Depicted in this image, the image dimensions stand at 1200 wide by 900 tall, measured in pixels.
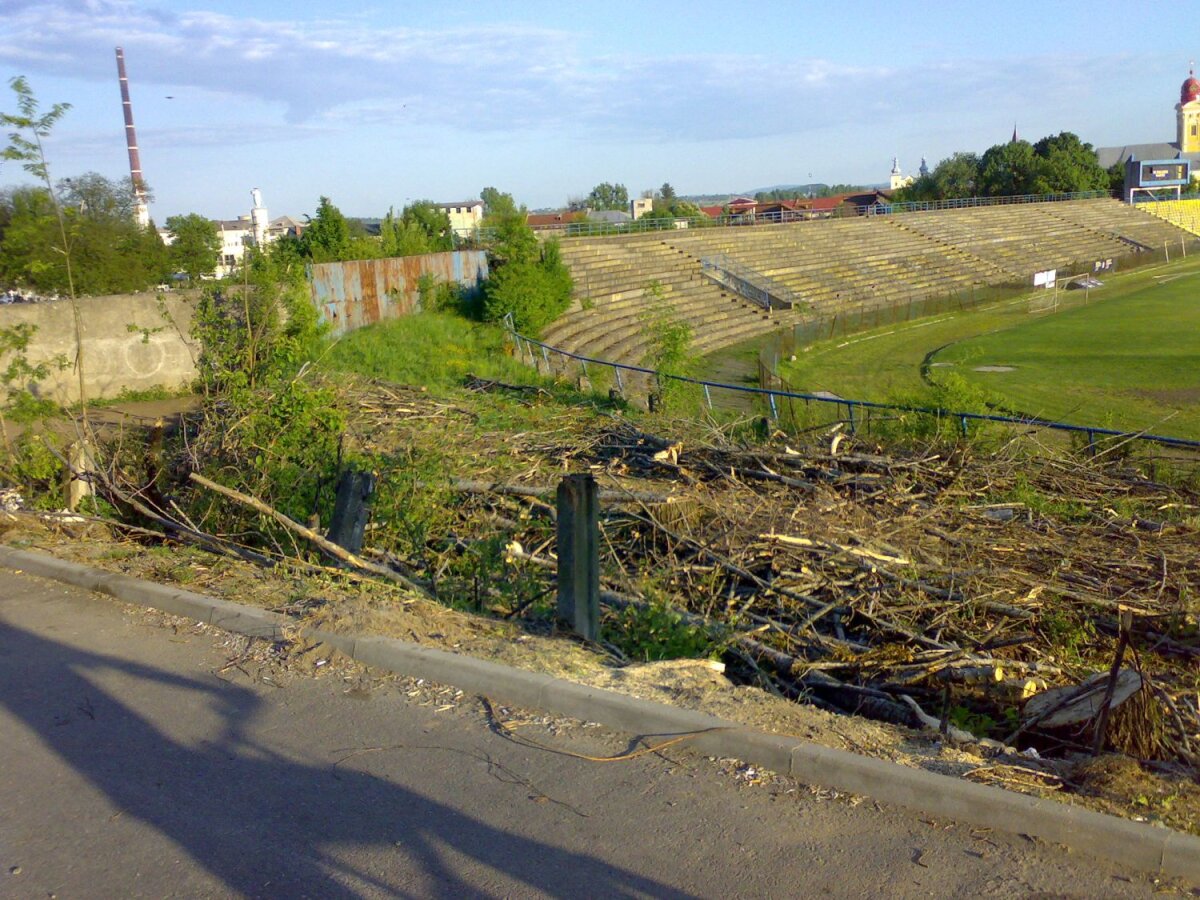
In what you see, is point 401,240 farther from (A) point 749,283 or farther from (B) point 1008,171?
(B) point 1008,171

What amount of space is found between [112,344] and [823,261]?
135 ft

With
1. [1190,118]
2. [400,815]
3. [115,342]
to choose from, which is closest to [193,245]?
[115,342]

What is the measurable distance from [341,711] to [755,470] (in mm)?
6205

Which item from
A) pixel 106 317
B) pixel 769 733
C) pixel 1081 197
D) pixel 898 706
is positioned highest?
pixel 1081 197

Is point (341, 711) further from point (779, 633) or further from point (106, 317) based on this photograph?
point (106, 317)

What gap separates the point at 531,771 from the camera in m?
5.06

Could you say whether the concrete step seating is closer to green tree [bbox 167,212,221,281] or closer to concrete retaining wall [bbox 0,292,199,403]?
green tree [bbox 167,212,221,281]

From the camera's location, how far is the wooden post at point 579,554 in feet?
21.9

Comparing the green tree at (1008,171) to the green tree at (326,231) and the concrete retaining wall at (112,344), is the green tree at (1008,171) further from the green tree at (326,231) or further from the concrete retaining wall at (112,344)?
the concrete retaining wall at (112,344)

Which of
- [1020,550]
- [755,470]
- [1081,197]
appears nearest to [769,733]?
[1020,550]

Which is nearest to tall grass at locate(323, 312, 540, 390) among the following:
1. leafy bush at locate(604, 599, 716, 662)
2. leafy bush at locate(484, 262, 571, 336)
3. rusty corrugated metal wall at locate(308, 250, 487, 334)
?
rusty corrugated metal wall at locate(308, 250, 487, 334)

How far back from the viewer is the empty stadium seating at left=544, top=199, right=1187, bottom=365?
37.0m

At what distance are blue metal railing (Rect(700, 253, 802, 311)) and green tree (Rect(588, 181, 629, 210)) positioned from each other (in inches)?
3485

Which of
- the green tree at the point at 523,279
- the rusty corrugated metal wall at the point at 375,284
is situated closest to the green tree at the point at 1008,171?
the green tree at the point at 523,279
